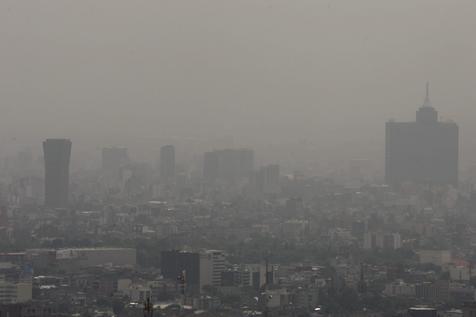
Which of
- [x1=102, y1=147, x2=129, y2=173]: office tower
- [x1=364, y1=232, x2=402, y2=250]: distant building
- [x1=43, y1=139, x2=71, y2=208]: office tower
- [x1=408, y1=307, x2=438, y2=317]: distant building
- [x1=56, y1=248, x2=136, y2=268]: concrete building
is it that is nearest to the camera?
[x1=408, y1=307, x2=438, y2=317]: distant building

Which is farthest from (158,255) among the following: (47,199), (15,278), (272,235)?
(47,199)

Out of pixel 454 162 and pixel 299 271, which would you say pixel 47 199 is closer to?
pixel 454 162

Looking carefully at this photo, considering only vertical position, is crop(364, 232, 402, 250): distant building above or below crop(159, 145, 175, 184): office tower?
below

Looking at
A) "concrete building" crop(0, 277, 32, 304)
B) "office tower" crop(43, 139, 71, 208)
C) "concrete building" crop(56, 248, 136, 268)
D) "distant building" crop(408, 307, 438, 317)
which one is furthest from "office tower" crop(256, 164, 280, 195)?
"distant building" crop(408, 307, 438, 317)

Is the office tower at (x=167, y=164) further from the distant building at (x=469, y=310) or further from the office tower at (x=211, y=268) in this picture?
the distant building at (x=469, y=310)

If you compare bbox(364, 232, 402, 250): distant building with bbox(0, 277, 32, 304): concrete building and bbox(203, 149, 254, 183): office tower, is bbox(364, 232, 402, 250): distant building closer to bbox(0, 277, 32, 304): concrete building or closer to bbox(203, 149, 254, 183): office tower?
bbox(0, 277, 32, 304): concrete building

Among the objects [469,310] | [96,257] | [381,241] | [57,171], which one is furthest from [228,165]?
[469,310]

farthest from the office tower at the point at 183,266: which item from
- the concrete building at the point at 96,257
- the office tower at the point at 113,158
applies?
the office tower at the point at 113,158

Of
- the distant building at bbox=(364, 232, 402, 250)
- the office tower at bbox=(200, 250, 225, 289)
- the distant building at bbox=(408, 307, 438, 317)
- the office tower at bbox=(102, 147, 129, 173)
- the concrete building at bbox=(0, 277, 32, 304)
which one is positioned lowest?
the distant building at bbox=(408, 307, 438, 317)
